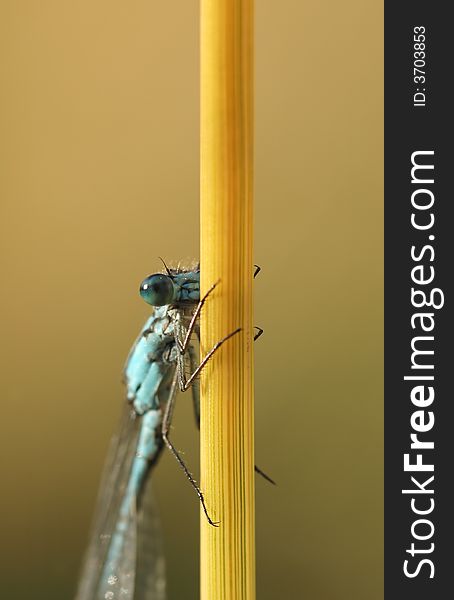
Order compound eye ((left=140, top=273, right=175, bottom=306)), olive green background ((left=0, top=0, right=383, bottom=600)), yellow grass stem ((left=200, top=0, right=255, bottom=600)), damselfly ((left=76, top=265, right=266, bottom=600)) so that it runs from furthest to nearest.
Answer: olive green background ((left=0, top=0, right=383, bottom=600)) → damselfly ((left=76, top=265, right=266, bottom=600)) → compound eye ((left=140, top=273, right=175, bottom=306)) → yellow grass stem ((left=200, top=0, right=255, bottom=600))

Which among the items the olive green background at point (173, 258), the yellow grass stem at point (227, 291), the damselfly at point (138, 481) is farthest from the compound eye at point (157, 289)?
the olive green background at point (173, 258)

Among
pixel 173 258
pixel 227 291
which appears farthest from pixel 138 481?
pixel 227 291

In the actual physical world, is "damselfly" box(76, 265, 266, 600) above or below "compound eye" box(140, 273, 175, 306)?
below

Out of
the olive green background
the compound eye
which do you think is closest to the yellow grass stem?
the compound eye

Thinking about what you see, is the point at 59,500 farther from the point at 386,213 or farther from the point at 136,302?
the point at 386,213

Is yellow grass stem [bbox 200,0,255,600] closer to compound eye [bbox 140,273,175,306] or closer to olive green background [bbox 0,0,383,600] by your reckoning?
compound eye [bbox 140,273,175,306]

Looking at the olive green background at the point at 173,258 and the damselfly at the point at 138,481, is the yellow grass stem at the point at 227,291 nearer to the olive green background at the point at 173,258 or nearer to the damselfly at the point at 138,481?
the damselfly at the point at 138,481
